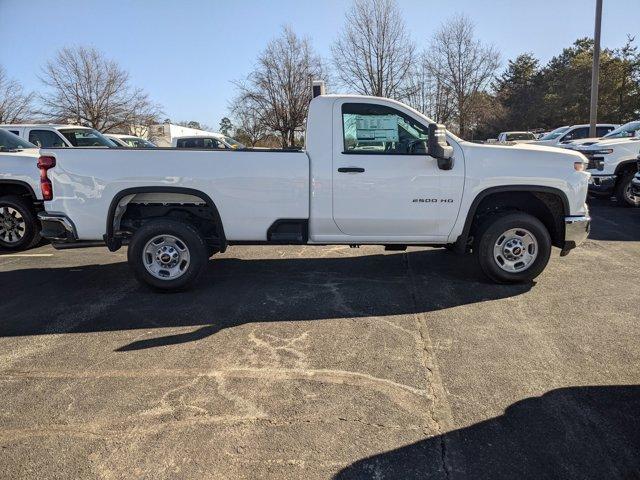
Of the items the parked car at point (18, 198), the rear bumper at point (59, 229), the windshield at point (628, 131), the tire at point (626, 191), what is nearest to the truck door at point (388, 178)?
the rear bumper at point (59, 229)

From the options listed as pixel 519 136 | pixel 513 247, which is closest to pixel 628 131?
pixel 513 247

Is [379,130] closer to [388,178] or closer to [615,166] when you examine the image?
[388,178]

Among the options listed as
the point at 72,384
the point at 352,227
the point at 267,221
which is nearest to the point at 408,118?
the point at 352,227

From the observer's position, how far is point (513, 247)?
5656 millimetres

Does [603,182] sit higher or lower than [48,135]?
lower

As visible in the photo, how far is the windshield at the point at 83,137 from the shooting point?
12180 millimetres

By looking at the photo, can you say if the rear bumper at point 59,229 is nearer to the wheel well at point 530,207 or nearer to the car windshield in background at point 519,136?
the wheel well at point 530,207

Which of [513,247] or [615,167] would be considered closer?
[513,247]

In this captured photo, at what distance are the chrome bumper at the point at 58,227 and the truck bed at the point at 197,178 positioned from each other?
104 millimetres

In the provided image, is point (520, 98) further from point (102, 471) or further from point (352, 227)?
point (102, 471)

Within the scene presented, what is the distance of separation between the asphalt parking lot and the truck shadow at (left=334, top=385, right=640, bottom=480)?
0.04 feet

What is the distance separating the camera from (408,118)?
5594 mm

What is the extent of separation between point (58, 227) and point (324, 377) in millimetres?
3691

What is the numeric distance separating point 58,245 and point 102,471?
3749 mm
